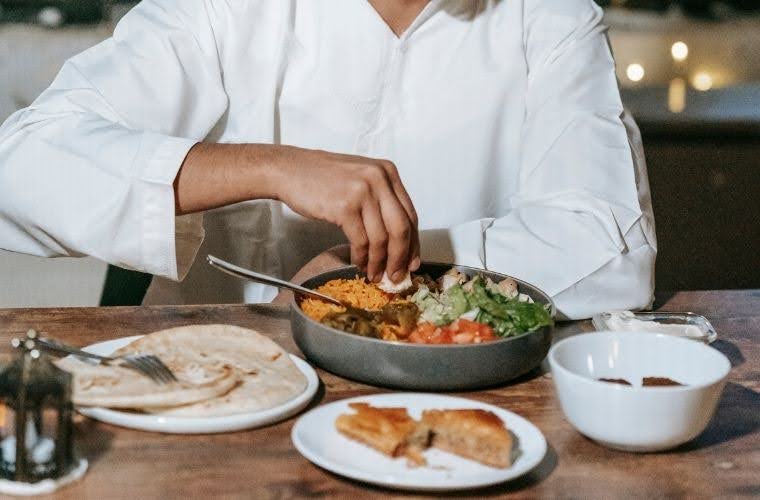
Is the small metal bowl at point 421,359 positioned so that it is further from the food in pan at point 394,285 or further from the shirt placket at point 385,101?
the shirt placket at point 385,101

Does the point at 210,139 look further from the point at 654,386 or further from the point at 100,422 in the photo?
the point at 654,386

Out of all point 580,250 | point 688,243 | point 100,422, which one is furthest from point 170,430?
point 688,243

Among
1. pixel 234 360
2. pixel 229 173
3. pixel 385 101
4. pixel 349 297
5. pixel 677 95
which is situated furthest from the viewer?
pixel 677 95

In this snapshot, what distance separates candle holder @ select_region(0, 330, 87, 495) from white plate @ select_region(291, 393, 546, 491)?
230 mm

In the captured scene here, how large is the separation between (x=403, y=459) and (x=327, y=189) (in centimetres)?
55

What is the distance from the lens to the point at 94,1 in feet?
10.9

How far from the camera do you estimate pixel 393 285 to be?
1.48 m

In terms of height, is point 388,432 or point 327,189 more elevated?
point 327,189

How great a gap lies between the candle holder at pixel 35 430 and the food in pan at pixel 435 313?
0.38m

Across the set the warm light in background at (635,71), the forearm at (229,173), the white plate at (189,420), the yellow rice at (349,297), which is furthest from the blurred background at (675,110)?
the white plate at (189,420)

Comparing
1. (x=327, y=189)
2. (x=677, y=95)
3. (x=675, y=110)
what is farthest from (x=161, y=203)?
(x=677, y=95)

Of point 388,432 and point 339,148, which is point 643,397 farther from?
point 339,148

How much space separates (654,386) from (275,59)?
1.17m

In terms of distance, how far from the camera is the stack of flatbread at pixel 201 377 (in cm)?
112
